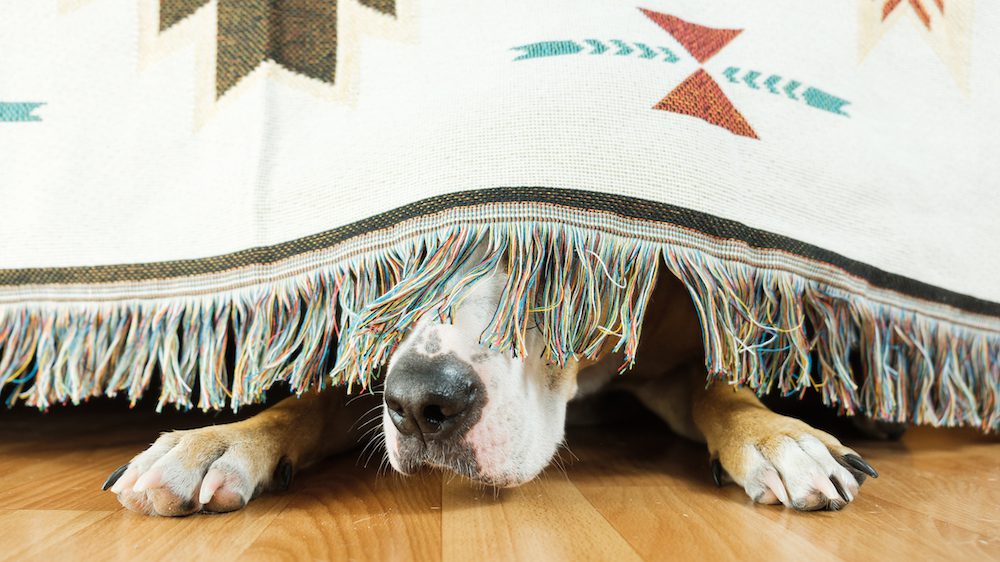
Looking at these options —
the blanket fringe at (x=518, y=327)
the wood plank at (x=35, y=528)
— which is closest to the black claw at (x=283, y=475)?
the blanket fringe at (x=518, y=327)

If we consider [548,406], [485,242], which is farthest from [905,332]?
[485,242]

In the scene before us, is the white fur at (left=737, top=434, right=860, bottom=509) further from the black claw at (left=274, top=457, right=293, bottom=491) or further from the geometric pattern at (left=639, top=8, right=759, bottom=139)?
the black claw at (left=274, top=457, right=293, bottom=491)

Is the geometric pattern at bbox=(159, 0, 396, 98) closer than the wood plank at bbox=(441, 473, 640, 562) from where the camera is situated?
No

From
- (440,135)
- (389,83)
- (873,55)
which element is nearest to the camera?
(440,135)

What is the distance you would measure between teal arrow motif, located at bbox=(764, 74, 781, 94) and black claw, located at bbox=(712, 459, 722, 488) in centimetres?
55

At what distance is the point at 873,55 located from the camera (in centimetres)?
122

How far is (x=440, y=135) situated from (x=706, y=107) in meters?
0.37

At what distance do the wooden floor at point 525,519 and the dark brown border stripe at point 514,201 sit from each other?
0.89 ft

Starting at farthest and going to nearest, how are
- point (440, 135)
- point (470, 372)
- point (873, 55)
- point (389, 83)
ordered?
point (873, 55) → point (389, 83) → point (440, 135) → point (470, 372)

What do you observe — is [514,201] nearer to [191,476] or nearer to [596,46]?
[596,46]

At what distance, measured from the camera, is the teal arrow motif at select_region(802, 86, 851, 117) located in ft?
3.73

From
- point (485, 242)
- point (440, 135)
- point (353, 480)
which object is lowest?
point (353, 480)

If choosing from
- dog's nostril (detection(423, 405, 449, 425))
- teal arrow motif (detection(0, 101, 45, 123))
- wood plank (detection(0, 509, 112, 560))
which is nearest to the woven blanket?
teal arrow motif (detection(0, 101, 45, 123))

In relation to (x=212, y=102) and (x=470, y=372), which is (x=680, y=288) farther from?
(x=212, y=102)
